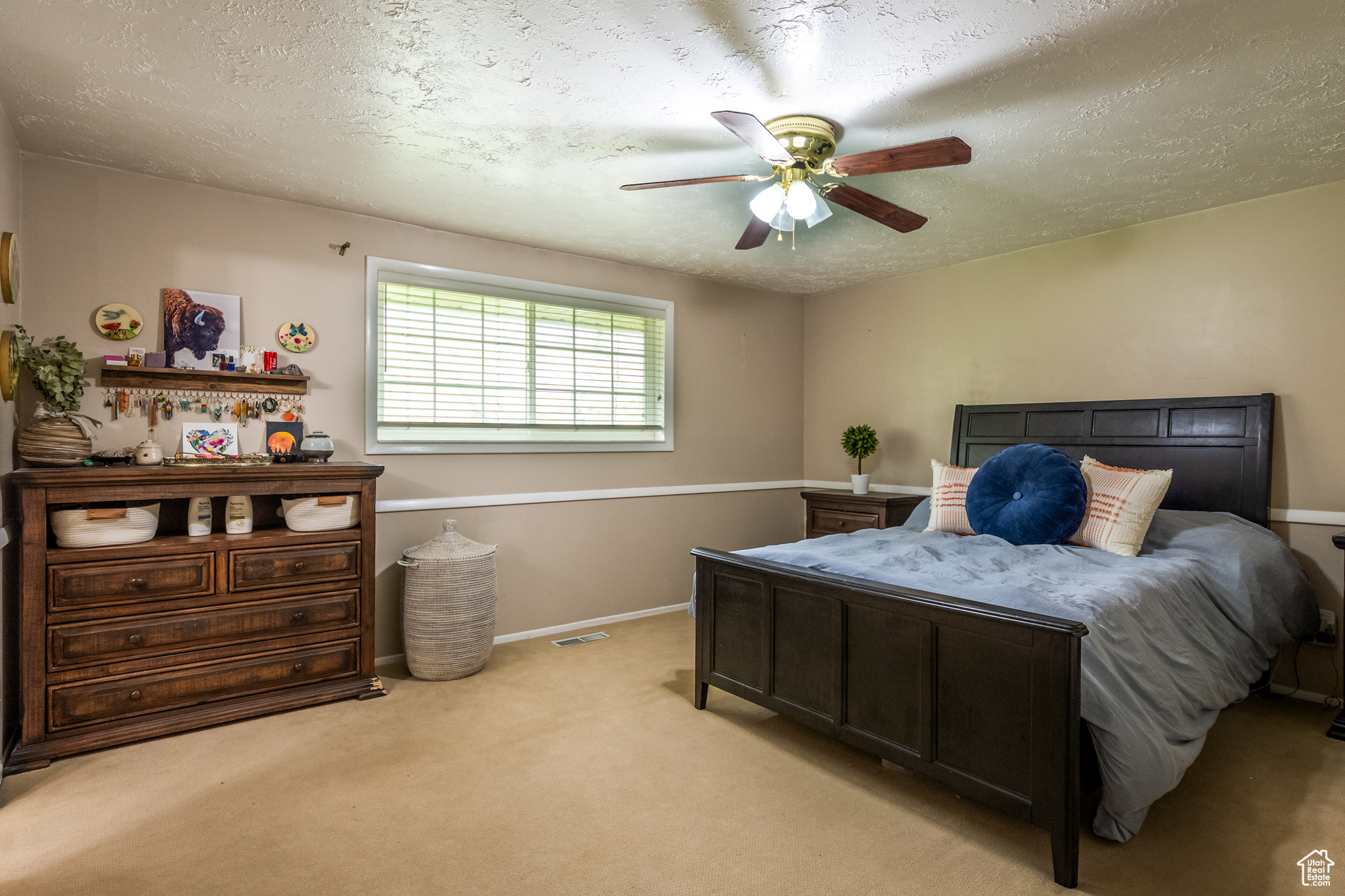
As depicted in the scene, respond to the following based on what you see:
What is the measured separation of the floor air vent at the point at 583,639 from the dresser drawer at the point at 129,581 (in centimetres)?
183

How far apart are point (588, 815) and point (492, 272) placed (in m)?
3.01

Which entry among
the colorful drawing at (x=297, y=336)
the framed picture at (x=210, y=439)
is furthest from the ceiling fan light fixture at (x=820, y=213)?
the framed picture at (x=210, y=439)

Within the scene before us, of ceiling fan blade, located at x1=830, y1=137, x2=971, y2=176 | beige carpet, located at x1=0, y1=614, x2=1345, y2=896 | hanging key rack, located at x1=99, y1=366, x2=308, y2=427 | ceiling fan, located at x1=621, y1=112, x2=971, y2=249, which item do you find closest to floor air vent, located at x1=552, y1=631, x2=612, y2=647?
beige carpet, located at x1=0, y1=614, x2=1345, y2=896

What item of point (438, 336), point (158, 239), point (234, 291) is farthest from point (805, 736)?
point (158, 239)

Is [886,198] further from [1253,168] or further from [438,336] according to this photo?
[438,336]

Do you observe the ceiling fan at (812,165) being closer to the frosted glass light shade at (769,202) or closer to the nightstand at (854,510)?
the frosted glass light shade at (769,202)

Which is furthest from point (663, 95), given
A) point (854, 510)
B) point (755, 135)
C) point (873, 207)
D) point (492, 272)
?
point (854, 510)

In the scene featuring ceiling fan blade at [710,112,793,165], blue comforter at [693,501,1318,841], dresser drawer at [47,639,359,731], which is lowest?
dresser drawer at [47,639,359,731]

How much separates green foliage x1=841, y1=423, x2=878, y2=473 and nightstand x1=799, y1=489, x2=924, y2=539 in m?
0.30

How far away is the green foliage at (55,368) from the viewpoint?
2684 millimetres

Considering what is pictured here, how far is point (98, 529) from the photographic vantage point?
8.79ft

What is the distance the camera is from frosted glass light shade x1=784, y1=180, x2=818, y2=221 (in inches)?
99.0

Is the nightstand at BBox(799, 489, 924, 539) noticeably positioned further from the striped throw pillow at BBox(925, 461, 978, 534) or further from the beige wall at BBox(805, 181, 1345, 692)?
the striped throw pillow at BBox(925, 461, 978, 534)

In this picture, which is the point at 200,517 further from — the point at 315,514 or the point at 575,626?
the point at 575,626
